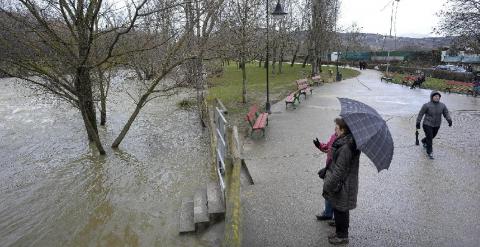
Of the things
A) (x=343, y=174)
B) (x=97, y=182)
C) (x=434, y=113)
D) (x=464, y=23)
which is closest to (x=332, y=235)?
(x=343, y=174)

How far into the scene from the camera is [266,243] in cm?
501

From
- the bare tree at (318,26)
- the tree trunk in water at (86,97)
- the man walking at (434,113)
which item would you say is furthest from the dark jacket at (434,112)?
the bare tree at (318,26)

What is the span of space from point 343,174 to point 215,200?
2529 millimetres

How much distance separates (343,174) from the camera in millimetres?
4434

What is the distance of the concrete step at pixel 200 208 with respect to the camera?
6.00 metres

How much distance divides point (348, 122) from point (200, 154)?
7.24 metres

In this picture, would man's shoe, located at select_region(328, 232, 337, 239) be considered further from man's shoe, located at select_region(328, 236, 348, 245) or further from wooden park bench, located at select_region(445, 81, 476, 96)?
wooden park bench, located at select_region(445, 81, 476, 96)

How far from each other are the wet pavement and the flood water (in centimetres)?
123

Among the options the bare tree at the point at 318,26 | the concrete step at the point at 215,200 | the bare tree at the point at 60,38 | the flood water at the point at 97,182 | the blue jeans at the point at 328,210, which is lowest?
the flood water at the point at 97,182

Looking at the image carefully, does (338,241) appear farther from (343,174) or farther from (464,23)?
(464,23)

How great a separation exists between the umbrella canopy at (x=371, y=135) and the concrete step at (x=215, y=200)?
2.64m

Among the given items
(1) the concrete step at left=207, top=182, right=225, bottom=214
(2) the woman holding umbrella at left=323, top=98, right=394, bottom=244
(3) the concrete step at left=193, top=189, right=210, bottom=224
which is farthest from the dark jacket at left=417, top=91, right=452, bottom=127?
(3) the concrete step at left=193, top=189, right=210, bottom=224

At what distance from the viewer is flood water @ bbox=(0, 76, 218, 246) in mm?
6691

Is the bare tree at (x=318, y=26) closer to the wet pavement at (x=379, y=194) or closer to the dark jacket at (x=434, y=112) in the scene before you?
the wet pavement at (x=379, y=194)
